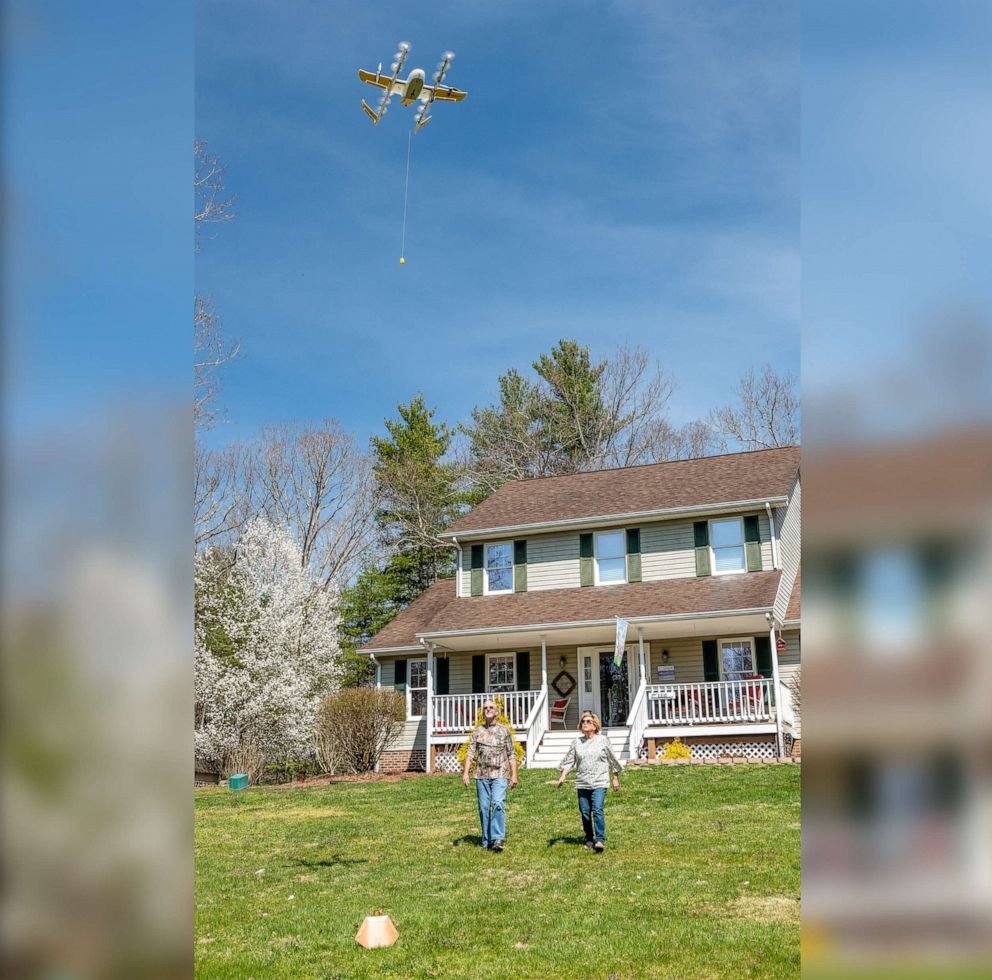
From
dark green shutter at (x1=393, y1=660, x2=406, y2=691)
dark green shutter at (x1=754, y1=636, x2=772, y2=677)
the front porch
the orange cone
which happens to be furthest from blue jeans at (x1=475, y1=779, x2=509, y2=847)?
dark green shutter at (x1=393, y1=660, x2=406, y2=691)

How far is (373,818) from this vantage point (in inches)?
527

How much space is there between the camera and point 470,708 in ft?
73.0

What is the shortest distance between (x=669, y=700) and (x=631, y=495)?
550cm

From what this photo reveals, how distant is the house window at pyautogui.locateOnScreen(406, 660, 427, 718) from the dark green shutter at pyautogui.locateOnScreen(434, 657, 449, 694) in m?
0.38

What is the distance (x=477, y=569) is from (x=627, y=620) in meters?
5.25

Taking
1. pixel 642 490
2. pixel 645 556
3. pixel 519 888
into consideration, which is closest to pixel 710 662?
pixel 645 556

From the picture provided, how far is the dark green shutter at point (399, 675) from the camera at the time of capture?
25.2m

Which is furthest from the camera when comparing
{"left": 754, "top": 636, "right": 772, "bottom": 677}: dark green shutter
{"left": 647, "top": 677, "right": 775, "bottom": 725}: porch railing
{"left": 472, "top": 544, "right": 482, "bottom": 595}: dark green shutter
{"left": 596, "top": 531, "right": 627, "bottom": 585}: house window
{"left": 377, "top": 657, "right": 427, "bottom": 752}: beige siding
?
{"left": 472, "top": 544, "right": 482, "bottom": 595}: dark green shutter

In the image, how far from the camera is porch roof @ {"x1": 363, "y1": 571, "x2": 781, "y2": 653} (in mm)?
20281

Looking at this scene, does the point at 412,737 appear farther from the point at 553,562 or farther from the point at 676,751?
the point at 676,751

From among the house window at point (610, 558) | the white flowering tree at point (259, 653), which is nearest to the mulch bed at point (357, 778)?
the white flowering tree at point (259, 653)

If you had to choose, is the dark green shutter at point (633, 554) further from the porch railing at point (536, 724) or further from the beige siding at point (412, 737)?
the beige siding at point (412, 737)

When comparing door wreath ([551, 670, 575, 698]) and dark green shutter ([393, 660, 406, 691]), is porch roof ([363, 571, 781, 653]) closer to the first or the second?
dark green shutter ([393, 660, 406, 691])
